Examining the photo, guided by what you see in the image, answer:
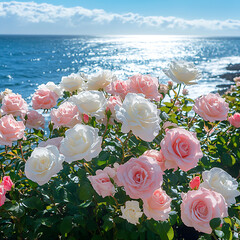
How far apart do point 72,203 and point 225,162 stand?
124cm

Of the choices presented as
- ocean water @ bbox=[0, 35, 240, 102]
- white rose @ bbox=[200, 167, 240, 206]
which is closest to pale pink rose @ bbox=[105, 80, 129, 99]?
white rose @ bbox=[200, 167, 240, 206]

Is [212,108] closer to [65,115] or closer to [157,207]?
[157,207]

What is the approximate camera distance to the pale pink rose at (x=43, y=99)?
1.66m

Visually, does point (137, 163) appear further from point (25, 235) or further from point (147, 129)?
point (25, 235)

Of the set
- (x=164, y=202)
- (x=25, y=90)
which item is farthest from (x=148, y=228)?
(x=25, y=90)

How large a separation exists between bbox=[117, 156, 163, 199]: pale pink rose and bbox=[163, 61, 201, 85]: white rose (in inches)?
29.1

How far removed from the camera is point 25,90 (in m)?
17.4

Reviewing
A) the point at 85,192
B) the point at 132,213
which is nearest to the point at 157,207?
the point at 132,213

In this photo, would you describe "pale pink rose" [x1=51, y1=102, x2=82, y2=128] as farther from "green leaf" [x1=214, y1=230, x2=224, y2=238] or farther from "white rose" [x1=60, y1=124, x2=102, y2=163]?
"green leaf" [x1=214, y1=230, x2=224, y2=238]

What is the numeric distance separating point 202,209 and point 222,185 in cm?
18

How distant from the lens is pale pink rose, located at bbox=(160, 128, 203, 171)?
3.29ft

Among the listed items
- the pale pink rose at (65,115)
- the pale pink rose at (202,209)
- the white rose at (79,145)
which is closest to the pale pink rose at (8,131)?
the pale pink rose at (65,115)

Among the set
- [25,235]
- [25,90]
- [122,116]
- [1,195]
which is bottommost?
[25,90]

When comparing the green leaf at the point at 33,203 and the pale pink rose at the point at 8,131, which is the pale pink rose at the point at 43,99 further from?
the green leaf at the point at 33,203
